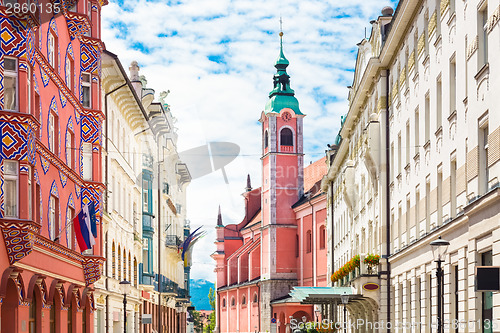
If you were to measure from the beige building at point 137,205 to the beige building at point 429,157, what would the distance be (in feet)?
36.5

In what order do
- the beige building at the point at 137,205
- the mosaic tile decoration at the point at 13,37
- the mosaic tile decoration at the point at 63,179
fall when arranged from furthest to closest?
the beige building at the point at 137,205 < the mosaic tile decoration at the point at 63,179 < the mosaic tile decoration at the point at 13,37

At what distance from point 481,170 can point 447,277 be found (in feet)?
18.4

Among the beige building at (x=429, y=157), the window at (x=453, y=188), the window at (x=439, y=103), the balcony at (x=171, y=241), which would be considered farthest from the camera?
the balcony at (x=171, y=241)

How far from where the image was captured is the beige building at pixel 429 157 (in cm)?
2031

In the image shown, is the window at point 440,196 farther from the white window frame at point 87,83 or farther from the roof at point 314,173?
the roof at point 314,173

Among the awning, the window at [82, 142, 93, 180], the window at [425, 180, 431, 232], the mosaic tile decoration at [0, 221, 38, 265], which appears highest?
the window at [82, 142, 93, 180]

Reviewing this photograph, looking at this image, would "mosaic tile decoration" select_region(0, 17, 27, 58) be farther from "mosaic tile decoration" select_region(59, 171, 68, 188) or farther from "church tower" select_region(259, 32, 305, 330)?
"church tower" select_region(259, 32, 305, 330)

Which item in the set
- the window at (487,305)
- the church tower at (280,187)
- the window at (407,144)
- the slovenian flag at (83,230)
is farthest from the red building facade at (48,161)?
the church tower at (280,187)

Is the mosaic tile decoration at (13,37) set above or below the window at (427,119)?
above

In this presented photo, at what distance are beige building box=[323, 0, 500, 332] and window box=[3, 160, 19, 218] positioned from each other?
10.9 meters

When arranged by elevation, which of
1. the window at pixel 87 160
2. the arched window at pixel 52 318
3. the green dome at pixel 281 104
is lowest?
the arched window at pixel 52 318

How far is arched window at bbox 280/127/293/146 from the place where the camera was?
101375 mm

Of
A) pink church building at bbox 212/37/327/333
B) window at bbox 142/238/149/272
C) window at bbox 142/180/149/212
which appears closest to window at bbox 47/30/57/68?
window at bbox 142/180/149/212

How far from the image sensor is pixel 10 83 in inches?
867
